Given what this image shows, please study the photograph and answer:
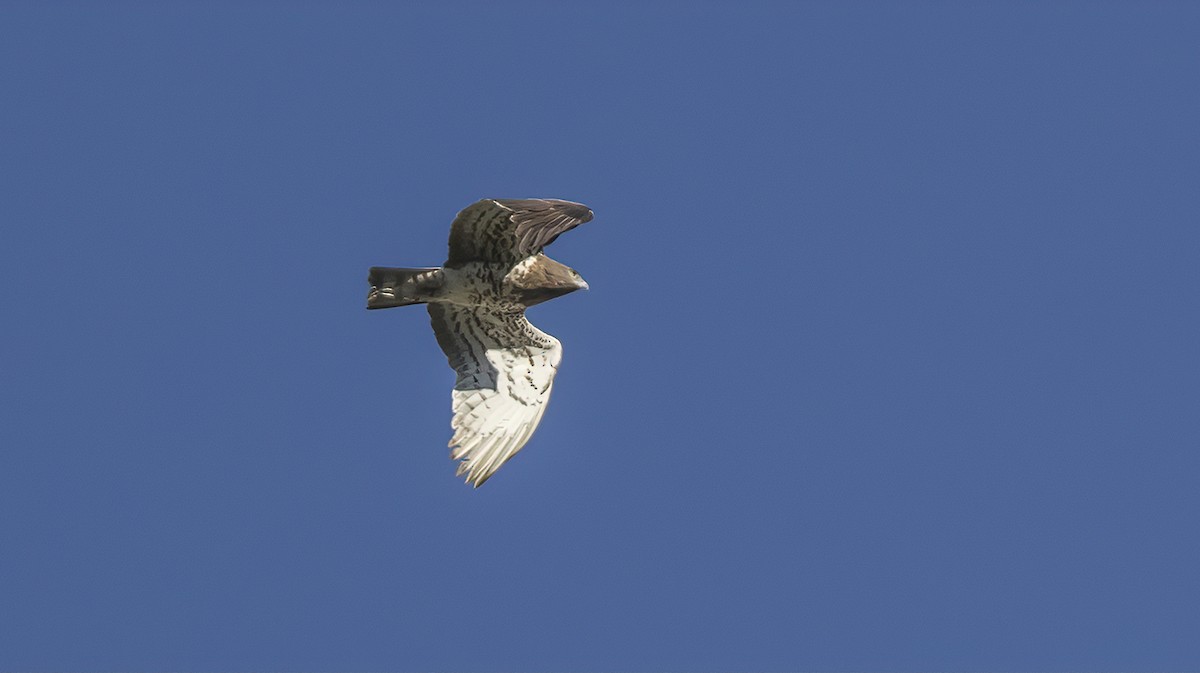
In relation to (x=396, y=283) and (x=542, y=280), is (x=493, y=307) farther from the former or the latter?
(x=396, y=283)

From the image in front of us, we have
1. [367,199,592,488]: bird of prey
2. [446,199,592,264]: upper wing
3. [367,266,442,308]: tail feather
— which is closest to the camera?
[446,199,592,264]: upper wing

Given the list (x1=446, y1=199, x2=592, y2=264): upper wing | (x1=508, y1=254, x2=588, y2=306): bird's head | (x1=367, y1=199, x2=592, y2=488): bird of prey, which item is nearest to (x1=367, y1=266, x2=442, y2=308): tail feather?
(x1=367, y1=199, x2=592, y2=488): bird of prey

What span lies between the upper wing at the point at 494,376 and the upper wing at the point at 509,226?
0.84 meters

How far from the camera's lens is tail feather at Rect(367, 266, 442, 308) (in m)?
17.3

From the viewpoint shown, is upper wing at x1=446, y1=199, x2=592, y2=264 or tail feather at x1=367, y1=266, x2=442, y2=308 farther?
tail feather at x1=367, y1=266, x2=442, y2=308

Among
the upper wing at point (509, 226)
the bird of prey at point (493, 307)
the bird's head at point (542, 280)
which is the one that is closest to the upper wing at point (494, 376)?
the bird of prey at point (493, 307)

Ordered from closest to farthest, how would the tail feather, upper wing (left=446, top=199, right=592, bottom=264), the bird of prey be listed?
upper wing (left=446, top=199, right=592, bottom=264)
the bird of prey
the tail feather

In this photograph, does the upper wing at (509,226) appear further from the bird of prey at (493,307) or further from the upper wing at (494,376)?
the upper wing at (494,376)

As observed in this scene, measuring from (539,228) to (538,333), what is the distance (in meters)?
1.82

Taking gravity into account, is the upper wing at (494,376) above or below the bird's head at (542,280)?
below

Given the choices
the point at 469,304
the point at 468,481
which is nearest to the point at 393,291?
the point at 469,304

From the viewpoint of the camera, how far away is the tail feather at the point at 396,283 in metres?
17.3

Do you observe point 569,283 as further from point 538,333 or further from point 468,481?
point 468,481

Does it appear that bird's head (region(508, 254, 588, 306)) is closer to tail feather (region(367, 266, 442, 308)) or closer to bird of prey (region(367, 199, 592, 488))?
bird of prey (region(367, 199, 592, 488))
